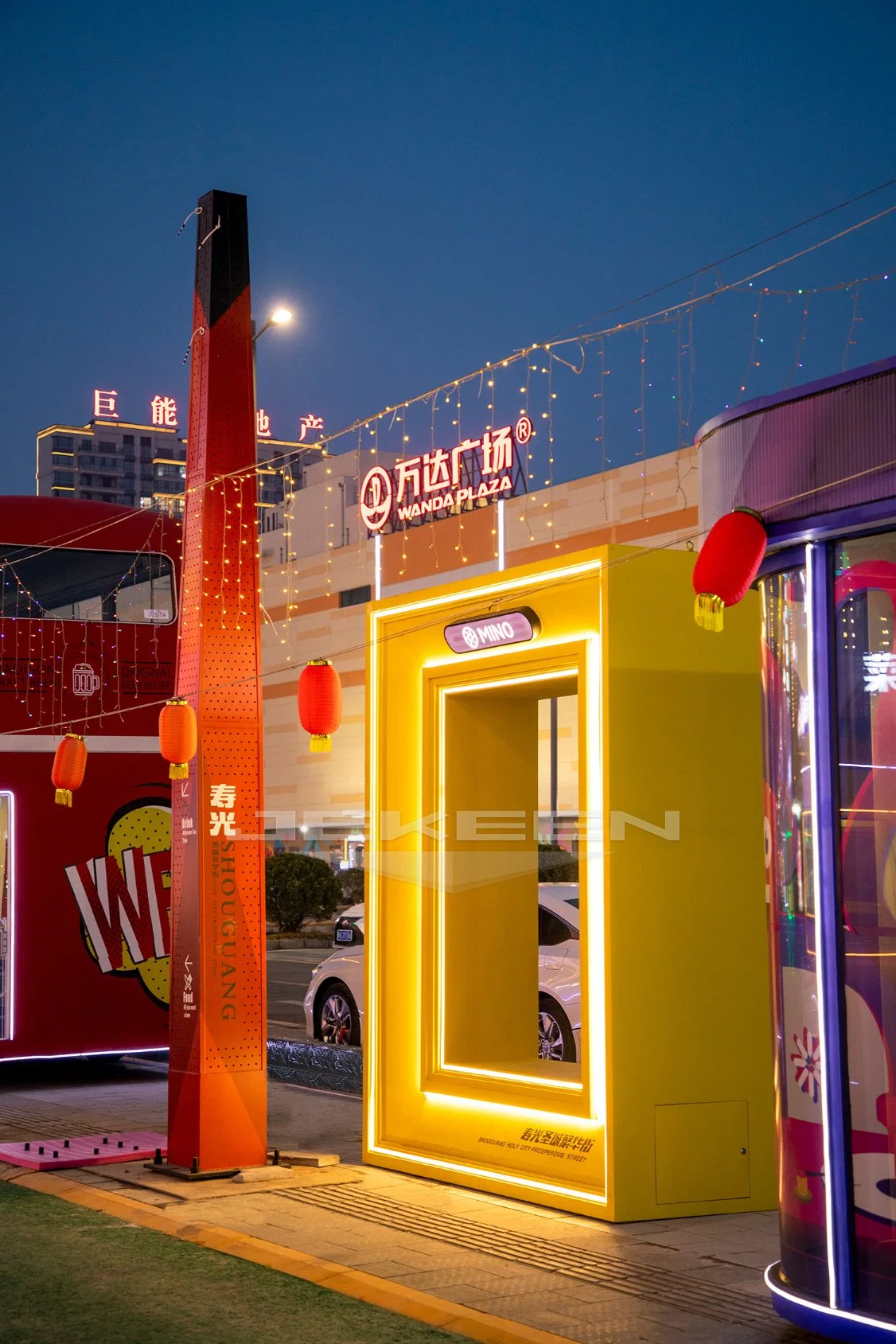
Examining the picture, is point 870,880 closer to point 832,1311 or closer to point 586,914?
point 832,1311

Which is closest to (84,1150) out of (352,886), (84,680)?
(84,680)

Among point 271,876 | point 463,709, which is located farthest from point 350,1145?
point 271,876

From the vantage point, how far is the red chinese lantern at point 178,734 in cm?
943

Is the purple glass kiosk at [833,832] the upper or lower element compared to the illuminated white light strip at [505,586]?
lower

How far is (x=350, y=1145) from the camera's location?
10.5 meters

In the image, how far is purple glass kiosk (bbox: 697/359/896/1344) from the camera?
5.70 meters

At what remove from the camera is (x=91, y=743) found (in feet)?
46.7

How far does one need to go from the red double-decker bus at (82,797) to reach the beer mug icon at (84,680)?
0.01 meters

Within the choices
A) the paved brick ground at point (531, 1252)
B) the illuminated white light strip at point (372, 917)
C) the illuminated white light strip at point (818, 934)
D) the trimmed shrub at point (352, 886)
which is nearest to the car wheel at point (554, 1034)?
the paved brick ground at point (531, 1252)

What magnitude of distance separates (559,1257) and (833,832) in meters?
2.69

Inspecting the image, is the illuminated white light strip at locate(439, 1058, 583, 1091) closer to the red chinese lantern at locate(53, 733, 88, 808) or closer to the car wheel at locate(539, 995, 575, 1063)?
the car wheel at locate(539, 995, 575, 1063)

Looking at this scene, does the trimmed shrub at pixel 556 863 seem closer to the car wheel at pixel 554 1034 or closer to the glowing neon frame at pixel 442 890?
the car wheel at pixel 554 1034

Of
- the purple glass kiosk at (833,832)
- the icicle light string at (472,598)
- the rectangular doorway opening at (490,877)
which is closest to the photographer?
the purple glass kiosk at (833,832)

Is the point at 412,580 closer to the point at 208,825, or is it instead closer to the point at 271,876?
the point at 271,876
